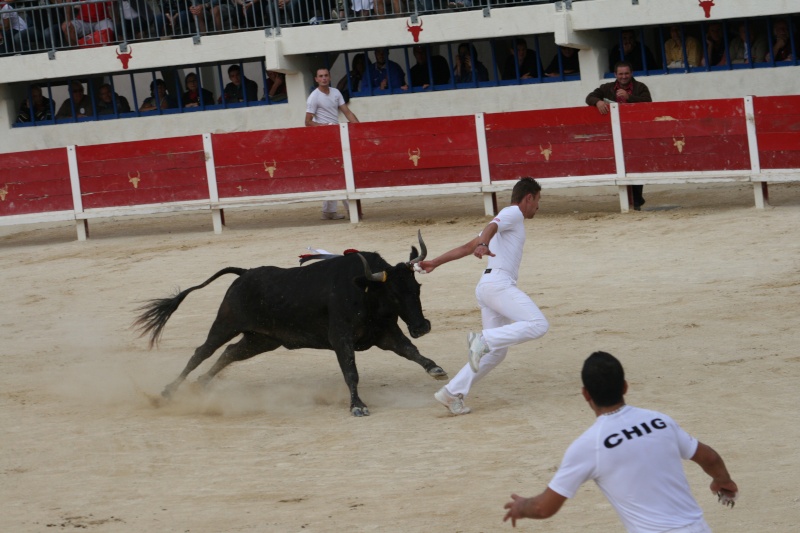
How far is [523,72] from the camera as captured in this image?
61.1 ft

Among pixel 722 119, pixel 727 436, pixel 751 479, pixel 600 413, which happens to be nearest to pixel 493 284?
pixel 727 436

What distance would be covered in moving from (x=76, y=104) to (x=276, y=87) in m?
3.43

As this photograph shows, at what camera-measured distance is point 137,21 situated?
20.5 meters

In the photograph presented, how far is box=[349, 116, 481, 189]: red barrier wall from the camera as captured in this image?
15859 millimetres

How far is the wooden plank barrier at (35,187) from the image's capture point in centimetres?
1706

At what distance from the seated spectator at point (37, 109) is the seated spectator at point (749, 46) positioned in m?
10.6

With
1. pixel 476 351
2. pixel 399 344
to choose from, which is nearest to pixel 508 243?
pixel 476 351

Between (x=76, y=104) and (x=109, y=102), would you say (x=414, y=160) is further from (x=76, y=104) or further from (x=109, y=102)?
(x=76, y=104)

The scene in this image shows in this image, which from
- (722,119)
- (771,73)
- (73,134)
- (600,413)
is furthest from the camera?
(73,134)

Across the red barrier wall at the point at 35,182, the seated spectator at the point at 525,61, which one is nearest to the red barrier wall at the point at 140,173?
the red barrier wall at the point at 35,182

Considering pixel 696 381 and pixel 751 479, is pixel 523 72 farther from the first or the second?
pixel 751 479

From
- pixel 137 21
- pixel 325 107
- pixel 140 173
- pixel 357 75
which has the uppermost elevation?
pixel 137 21

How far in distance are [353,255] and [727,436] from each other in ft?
8.60

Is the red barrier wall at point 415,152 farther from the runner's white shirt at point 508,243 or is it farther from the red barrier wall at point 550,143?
the runner's white shirt at point 508,243
